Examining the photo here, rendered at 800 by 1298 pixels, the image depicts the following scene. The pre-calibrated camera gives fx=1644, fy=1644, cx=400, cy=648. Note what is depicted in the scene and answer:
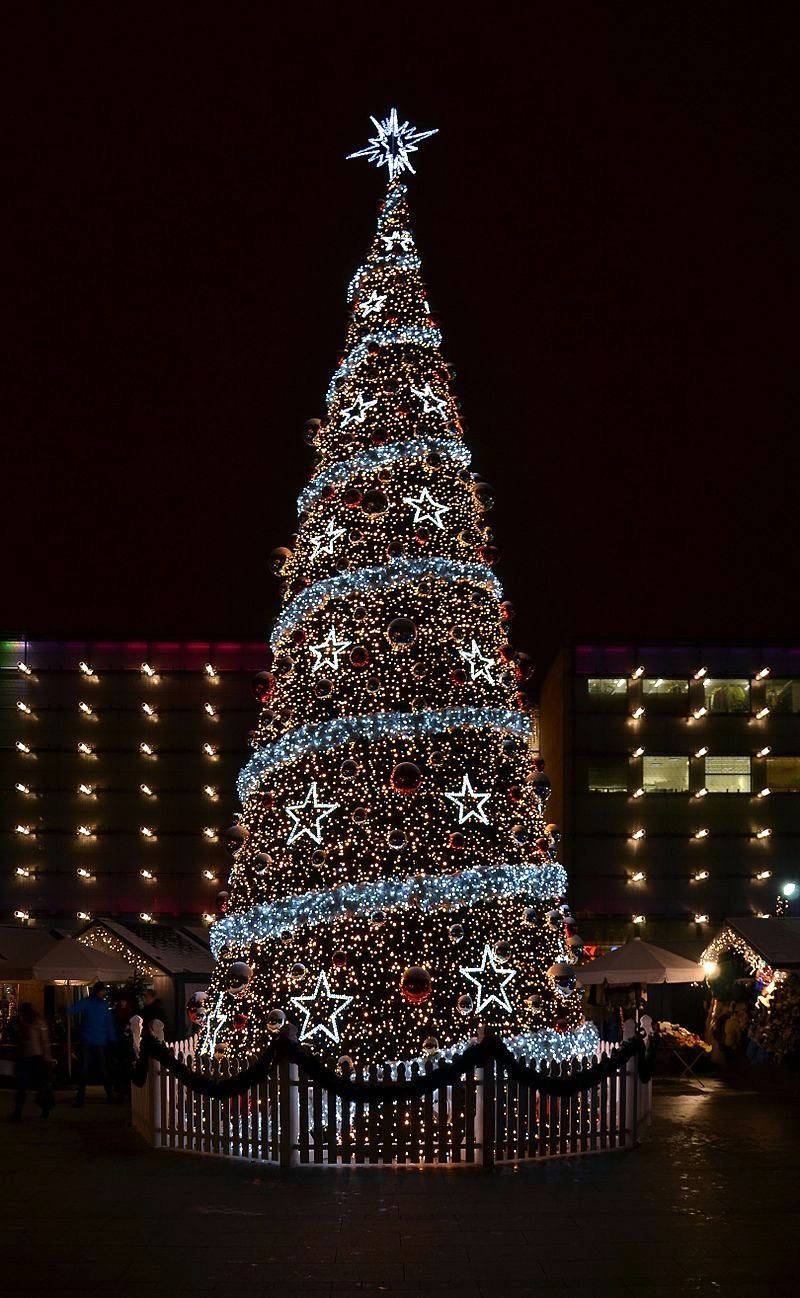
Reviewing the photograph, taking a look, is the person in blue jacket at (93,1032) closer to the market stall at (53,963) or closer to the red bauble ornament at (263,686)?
the market stall at (53,963)

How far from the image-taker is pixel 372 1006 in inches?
622

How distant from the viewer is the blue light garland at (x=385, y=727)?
16.3 meters

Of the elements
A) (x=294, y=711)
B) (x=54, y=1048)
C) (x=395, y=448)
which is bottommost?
(x=54, y=1048)

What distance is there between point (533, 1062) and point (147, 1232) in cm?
466

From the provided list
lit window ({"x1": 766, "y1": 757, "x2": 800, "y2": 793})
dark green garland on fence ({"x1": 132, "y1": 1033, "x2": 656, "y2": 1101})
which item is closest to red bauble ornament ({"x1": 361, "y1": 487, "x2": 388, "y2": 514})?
dark green garland on fence ({"x1": 132, "y1": 1033, "x2": 656, "y2": 1101})

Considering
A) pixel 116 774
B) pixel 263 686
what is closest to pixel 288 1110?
pixel 263 686

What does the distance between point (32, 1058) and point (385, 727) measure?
236 inches

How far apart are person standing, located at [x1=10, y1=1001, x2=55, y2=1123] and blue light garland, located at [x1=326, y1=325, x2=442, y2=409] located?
776cm

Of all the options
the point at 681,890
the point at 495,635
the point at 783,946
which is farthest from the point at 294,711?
the point at 681,890

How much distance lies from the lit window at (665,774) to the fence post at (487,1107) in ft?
129

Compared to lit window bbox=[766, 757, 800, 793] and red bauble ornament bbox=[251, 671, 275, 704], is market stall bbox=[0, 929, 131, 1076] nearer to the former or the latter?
red bauble ornament bbox=[251, 671, 275, 704]

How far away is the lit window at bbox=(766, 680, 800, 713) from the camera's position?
52906mm

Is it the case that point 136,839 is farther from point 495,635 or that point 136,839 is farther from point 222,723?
point 495,635

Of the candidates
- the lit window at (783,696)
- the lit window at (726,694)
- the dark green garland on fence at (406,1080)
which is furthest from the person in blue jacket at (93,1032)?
the lit window at (783,696)
